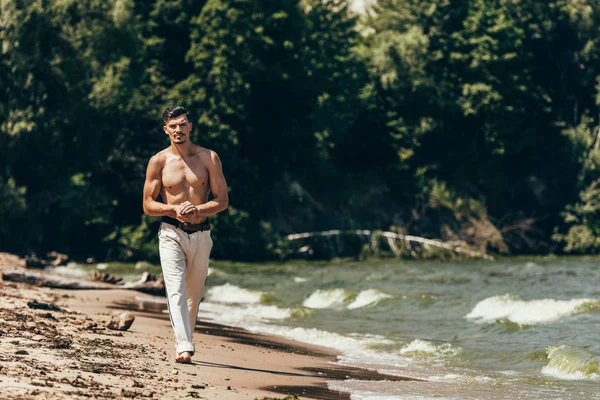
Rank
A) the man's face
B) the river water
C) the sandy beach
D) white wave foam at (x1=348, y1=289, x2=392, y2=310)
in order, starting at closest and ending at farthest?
the sandy beach, the man's face, the river water, white wave foam at (x1=348, y1=289, x2=392, y2=310)

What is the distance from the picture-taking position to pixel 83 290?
849 inches

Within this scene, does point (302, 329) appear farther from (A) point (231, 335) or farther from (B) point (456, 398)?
(B) point (456, 398)

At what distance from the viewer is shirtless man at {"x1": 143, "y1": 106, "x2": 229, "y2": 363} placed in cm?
1037

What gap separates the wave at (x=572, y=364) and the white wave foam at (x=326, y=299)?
33.4ft

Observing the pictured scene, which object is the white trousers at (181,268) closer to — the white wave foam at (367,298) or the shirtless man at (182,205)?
the shirtless man at (182,205)

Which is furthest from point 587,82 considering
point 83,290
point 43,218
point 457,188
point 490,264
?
point 83,290

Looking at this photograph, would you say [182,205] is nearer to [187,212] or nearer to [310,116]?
[187,212]

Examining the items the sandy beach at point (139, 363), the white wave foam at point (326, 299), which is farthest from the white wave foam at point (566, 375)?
the white wave foam at point (326, 299)

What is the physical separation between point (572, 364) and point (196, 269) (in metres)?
5.04

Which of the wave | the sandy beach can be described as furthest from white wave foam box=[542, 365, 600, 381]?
the sandy beach

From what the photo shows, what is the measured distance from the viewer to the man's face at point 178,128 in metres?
10.5

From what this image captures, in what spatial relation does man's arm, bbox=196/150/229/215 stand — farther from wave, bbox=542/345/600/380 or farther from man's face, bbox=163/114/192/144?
wave, bbox=542/345/600/380

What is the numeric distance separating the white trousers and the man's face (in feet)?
2.56

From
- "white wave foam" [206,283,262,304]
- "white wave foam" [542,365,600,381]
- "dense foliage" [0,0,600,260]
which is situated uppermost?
"dense foliage" [0,0,600,260]
